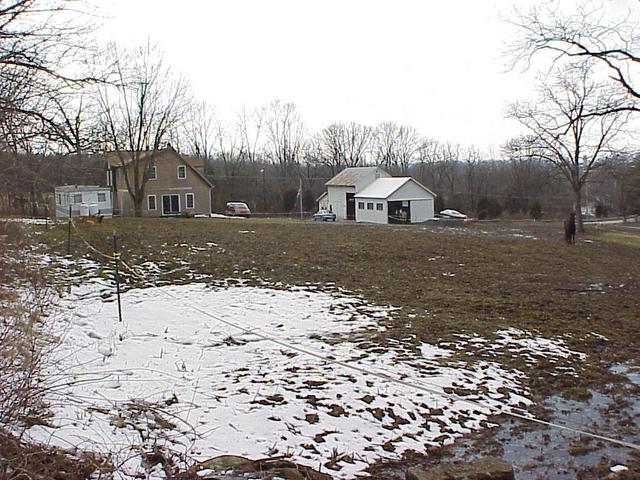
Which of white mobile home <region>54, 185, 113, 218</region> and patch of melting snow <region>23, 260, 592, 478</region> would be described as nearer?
patch of melting snow <region>23, 260, 592, 478</region>

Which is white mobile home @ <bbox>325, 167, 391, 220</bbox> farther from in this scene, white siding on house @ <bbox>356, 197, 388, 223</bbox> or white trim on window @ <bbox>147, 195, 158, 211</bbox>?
white trim on window @ <bbox>147, 195, 158, 211</bbox>

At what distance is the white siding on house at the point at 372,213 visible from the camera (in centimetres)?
4825

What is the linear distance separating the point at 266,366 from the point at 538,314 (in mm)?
5643

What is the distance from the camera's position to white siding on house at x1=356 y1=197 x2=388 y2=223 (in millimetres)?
48250

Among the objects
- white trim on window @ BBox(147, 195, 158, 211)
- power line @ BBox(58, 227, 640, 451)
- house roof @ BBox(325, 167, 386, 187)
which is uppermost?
house roof @ BBox(325, 167, 386, 187)

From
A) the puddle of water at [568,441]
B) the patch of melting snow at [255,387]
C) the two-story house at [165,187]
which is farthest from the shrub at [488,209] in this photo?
the puddle of water at [568,441]

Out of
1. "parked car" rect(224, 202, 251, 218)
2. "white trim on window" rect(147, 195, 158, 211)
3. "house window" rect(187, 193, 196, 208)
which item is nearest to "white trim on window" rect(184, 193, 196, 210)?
"house window" rect(187, 193, 196, 208)

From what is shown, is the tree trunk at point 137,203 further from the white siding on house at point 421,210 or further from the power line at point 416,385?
the power line at point 416,385

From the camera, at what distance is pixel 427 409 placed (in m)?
6.27

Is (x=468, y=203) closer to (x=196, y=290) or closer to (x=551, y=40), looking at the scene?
(x=551, y=40)

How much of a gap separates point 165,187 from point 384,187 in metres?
17.1

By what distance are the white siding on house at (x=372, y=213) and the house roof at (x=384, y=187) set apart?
1.29 ft

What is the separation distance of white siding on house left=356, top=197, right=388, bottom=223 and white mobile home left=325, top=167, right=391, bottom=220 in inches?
82.0

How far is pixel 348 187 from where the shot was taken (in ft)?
178
